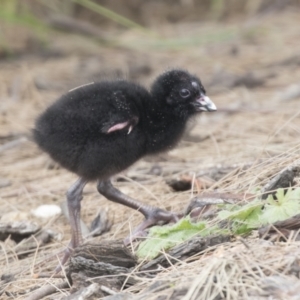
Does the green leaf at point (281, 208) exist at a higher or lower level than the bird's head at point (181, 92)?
lower

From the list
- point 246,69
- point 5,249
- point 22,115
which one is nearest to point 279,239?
point 5,249

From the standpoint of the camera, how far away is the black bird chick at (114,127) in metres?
4.06

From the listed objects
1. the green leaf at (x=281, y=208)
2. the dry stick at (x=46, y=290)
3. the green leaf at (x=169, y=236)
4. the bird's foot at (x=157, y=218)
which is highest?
the green leaf at (x=281, y=208)

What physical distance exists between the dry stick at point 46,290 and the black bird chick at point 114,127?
581mm

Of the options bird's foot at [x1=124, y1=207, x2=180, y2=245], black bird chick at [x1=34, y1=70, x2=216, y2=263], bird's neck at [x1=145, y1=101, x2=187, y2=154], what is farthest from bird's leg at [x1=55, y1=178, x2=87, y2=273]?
bird's neck at [x1=145, y1=101, x2=187, y2=154]

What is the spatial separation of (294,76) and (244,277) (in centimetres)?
580

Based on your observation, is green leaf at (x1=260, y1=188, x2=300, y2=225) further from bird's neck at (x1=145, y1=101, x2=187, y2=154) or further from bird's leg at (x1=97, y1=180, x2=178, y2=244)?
bird's neck at (x1=145, y1=101, x2=187, y2=154)

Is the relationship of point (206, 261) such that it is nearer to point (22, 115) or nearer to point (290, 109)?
point (290, 109)

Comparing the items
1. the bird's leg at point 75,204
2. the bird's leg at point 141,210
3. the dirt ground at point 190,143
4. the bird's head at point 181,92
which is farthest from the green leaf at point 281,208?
the bird's leg at point 75,204

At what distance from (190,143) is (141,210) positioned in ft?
6.31

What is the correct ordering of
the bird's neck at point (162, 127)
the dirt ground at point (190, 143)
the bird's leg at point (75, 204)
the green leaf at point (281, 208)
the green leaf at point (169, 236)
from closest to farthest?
the dirt ground at point (190, 143) < the green leaf at point (281, 208) < the green leaf at point (169, 236) < the bird's leg at point (75, 204) < the bird's neck at point (162, 127)

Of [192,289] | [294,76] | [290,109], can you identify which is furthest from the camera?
[294,76]

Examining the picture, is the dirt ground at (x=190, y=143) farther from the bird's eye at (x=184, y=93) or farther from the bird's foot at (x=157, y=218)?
the bird's eye at (x=184, y=93)

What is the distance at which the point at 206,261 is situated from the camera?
10.0 ft
